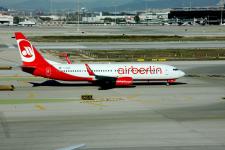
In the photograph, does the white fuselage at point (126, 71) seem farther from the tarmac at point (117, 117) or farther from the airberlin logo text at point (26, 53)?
the airberlin logo text at point (26, 53)

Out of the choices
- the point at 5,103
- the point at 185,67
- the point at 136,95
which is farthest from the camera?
the point at 185,67

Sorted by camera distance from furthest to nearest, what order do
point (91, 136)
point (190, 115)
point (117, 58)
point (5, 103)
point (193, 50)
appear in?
point (193, 50), point (117, 58), point (5, 103), point (190, 115), point (91, 136)

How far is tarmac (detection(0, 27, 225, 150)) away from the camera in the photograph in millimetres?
35531

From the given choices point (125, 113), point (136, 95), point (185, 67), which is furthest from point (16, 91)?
point (185, 67)

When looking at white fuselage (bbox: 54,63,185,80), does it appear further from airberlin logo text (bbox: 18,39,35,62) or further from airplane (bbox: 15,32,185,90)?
airberlin logo text (bbox: 18,39,35,62)

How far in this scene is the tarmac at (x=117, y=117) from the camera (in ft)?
117

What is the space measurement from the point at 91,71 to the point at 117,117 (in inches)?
765

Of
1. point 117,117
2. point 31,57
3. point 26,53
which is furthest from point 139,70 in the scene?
point 117,117

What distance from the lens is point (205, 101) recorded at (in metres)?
52.6

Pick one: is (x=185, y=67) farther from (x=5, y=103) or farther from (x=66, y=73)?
(x=5, y=103)

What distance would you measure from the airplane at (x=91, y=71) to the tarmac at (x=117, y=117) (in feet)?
4.15

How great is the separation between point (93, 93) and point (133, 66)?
7.87 m

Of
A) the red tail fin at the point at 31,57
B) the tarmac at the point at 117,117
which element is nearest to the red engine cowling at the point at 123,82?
the tarmac at the point at 117,117

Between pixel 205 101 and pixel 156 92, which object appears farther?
pixel 156 92
